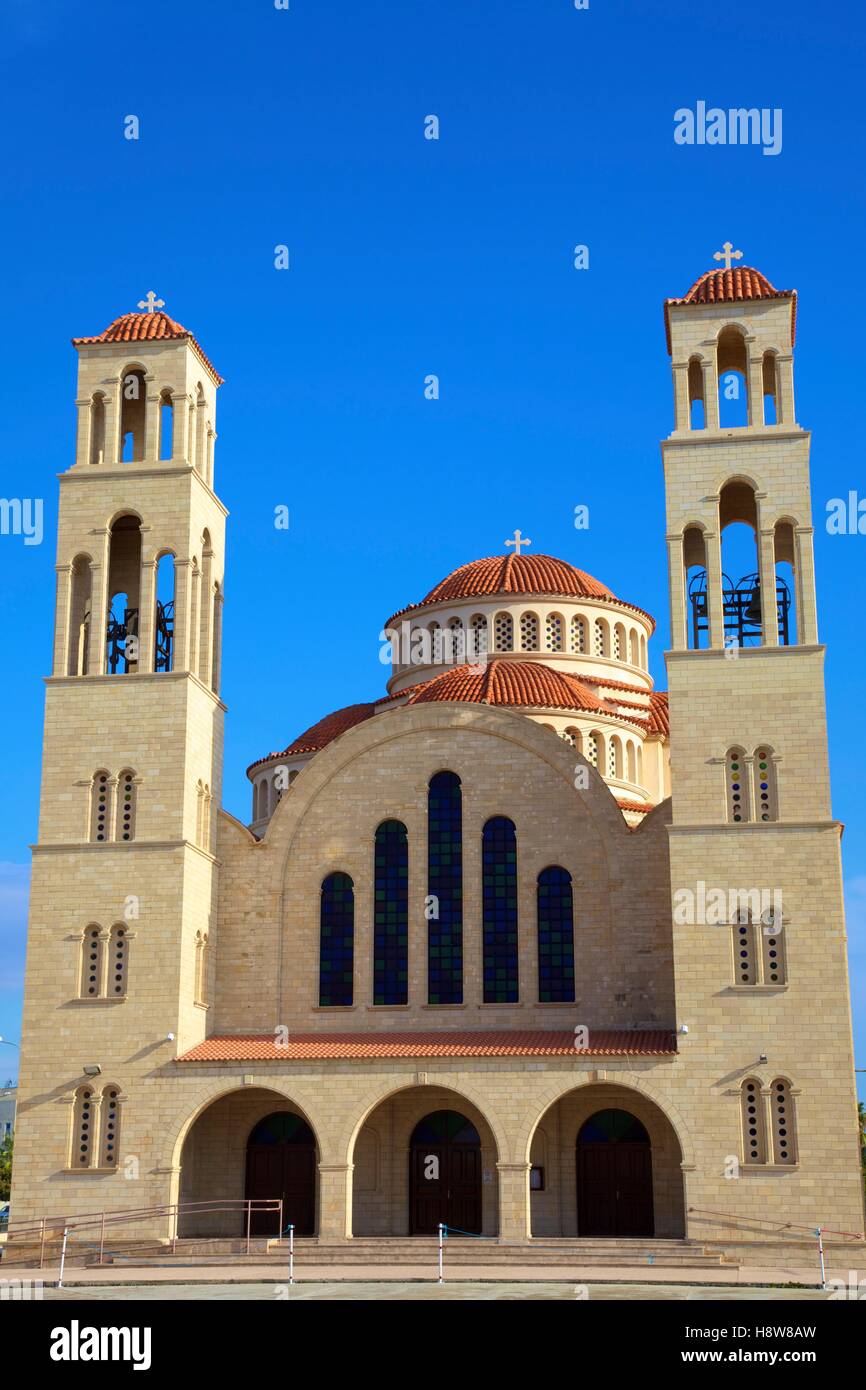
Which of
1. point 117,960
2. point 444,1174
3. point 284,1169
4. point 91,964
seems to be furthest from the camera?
point 284,1169

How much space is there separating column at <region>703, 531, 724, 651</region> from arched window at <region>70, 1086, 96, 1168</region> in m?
15.0

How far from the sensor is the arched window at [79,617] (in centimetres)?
3459

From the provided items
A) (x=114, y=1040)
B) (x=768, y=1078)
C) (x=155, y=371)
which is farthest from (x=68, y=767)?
(x=768, y=1078)

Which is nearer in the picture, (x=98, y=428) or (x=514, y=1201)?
(x=514, y=1201)

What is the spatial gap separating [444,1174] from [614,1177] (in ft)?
11.1

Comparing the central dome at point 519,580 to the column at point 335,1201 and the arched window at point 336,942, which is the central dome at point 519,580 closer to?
the arched window at point 336,942

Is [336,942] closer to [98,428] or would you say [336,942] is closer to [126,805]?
[126,805]

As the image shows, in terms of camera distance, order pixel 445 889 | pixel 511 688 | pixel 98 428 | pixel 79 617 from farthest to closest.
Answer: pixel 511 688
pixel 98 428
pixel 79 617
pixel 445 889

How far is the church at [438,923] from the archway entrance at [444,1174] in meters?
0.06

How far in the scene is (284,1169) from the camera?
109ft

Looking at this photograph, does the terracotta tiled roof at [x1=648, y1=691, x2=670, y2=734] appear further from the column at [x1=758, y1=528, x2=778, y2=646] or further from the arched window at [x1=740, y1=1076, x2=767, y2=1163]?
the arched window at [x1=740, y1=1076, x2=767, y2=1163]

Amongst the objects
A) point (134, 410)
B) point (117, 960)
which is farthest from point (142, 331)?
point (117, 960)

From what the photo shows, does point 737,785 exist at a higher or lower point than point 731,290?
lower
